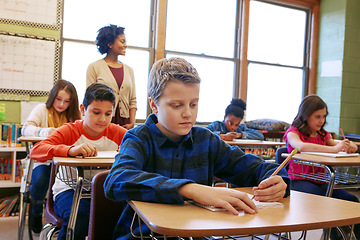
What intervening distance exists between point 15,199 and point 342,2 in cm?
510

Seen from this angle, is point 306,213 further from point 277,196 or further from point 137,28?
point 137,28

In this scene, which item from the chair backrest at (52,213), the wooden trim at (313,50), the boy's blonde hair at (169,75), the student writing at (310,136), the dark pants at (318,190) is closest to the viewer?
the boy's blonde hair at (169,75)

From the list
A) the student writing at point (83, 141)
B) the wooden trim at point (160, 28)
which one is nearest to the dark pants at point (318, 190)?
the student writing at point (83, 141)

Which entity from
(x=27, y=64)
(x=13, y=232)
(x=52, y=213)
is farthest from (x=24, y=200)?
(x=27, y=64)

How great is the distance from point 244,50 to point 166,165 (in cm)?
414

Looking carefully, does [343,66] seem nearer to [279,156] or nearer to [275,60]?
[275,60]

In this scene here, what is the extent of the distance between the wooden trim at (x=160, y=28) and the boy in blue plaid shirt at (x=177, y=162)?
10.8ft

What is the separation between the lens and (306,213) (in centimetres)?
83

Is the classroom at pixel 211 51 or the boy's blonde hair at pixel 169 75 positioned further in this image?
the classroom at pixel 211 51

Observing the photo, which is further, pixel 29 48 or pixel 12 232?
pixel 29 48

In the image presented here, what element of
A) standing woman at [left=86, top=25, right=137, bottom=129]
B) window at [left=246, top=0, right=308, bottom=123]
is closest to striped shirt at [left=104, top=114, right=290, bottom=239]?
standing woman at [left=86, top=25, right=137, bottom=129]

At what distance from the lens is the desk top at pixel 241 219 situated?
67 centimetres

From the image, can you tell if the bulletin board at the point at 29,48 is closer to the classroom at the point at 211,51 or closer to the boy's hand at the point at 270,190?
the classroom at the point at 211,51

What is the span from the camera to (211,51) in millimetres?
4820
